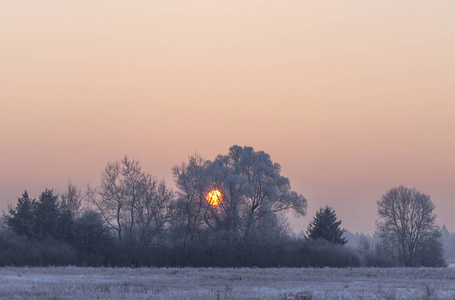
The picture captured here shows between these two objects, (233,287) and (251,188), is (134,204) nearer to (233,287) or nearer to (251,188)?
(251,188)

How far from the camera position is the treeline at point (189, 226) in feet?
196

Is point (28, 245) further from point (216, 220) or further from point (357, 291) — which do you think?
point (357, 291)

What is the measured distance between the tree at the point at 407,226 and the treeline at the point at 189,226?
1.13m

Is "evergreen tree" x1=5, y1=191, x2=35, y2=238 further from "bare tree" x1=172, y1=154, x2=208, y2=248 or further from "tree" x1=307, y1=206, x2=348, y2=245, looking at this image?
"tree" x1=307, y1=206, x2=348, y2=245

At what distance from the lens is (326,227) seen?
75.2 metres

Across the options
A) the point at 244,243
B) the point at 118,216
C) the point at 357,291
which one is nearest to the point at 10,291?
the point at 357,291

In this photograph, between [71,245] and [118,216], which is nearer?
[71,245]

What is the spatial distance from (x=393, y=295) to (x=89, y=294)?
12140 mm

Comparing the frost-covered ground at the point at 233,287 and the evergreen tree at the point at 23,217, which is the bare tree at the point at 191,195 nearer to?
the evergreen tree at the point at 23,217

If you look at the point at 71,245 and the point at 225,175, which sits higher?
the point at 225,175

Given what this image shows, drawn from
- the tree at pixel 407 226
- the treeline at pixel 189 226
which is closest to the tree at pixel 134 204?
the treeline at pixel 189 226

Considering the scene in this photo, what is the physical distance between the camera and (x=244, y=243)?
62562mm

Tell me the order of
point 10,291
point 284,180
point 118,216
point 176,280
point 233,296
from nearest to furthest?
1. point 233,296
2. point 10,291
3. point 176,280
4. point 118,216
5. point 284,180

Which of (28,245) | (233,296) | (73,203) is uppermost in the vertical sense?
(73,203)
